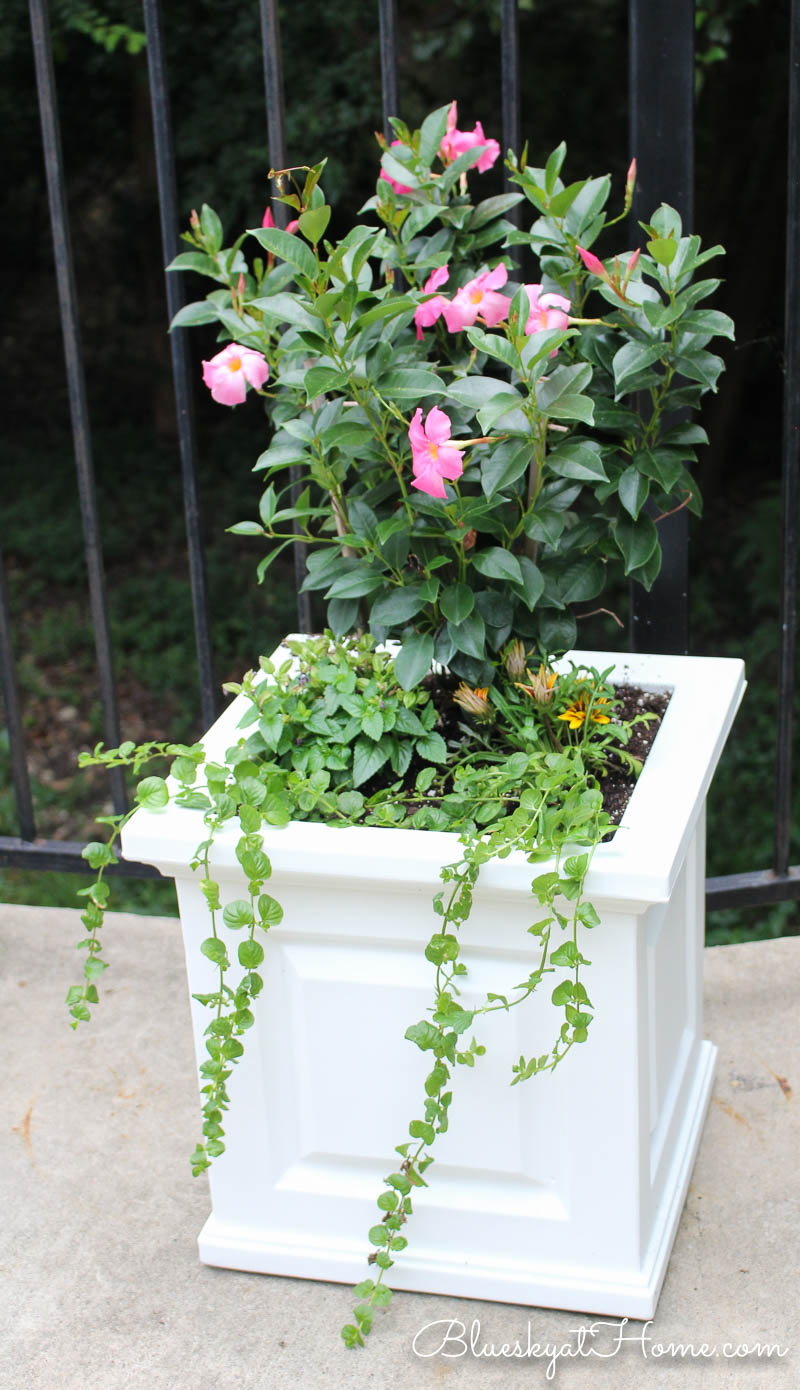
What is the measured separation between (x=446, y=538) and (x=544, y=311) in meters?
0.22

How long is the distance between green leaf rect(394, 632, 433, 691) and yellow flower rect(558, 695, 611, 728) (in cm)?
15

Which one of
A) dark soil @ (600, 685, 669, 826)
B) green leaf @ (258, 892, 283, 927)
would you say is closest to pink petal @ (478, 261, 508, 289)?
dark soil @ (600, 685, 669, 826)

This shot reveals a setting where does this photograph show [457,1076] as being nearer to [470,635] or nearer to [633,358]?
[470,635]

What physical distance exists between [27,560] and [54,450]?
0.74 m

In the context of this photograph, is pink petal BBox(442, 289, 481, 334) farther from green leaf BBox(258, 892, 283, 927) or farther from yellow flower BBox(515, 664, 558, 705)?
green leaf BBox(258, 892, 283, 927)

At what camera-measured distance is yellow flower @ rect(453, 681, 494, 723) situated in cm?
133

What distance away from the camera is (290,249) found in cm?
117

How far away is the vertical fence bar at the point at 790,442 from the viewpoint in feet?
4.78

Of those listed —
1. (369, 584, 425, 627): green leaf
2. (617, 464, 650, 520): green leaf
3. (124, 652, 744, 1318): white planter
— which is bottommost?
(124, 652, 744, 1318): white planter

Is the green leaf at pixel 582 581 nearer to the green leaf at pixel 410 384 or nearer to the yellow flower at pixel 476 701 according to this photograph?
the yellow flower at pixel 476 701

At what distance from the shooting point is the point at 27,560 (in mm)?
4711

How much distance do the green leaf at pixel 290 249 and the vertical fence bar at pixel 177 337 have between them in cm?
33

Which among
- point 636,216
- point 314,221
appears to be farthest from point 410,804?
point 636,216

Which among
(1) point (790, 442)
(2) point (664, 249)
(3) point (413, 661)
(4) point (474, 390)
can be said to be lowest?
(3) point (413, 661)
